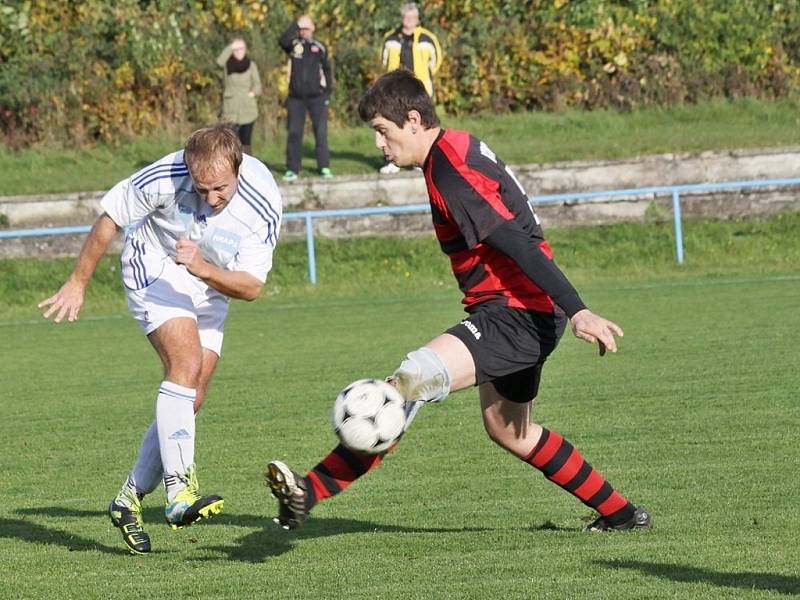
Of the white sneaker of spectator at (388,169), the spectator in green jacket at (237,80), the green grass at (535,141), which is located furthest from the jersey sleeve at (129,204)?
the spectator in green jacket at (237,80)

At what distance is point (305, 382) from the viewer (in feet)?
37.6

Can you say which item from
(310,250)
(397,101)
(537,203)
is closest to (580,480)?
(397,101)

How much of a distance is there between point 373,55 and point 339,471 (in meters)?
19.7

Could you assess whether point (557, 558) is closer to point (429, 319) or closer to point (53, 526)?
point (53, 526)

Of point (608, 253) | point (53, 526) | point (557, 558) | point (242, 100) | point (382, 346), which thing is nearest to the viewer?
point (557, 558)

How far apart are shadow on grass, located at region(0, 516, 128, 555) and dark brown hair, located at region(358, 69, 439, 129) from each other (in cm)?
206


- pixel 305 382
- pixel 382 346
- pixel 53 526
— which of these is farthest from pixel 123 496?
pixel 382 346

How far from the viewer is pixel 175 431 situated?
5.97 m

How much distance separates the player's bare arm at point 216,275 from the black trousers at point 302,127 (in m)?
14.7

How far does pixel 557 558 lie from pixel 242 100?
16706 millimetres

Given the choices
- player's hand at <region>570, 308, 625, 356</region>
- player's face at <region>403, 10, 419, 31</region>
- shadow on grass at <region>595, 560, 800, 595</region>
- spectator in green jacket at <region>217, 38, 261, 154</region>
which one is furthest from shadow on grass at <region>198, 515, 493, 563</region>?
spectator in green jacket at <region>217, 38, 261, 154</region>

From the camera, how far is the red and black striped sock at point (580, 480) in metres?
Result: 6.02

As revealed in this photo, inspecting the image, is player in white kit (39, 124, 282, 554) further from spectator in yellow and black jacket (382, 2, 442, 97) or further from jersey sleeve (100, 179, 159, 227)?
spectator in yellow and black jacket (382, 2, 442, 97)

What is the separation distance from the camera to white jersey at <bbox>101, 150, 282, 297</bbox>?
19.9ft
